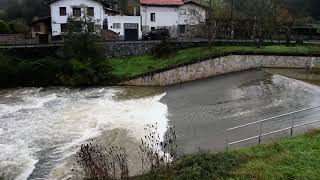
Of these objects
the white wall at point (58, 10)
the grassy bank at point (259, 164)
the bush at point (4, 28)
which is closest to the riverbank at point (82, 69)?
the white wall at point (58, 10)

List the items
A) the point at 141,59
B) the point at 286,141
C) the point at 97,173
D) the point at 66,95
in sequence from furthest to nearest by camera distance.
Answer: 1. the point at 141,59
2. the point at 66,95
3. the point at 286,141
4. the point at 97,173

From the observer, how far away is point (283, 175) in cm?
1284

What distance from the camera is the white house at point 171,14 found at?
50.5 m

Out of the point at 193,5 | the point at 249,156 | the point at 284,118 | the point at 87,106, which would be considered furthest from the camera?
the point at 193,5

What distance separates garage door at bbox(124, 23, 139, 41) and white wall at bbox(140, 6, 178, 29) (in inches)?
58.9

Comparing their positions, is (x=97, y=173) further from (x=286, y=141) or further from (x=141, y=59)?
(x=141, y=59)

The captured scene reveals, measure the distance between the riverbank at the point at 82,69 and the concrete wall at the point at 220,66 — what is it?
371mm

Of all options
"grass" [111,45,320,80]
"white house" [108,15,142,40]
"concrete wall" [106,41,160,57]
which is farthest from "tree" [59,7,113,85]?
"white house" [108,15,142,40]

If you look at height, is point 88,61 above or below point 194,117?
above

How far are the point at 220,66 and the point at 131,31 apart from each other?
15.5 m

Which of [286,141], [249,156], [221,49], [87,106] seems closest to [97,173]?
[249,156]

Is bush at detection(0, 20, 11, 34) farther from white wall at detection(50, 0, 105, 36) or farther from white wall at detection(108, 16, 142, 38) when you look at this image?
white wall at detection(108, 16, 142, 38)

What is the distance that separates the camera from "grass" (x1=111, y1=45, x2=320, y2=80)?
37.8 meters

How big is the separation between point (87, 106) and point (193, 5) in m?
26.9
